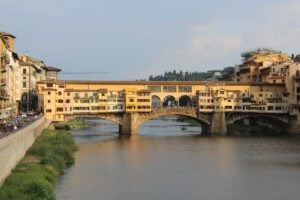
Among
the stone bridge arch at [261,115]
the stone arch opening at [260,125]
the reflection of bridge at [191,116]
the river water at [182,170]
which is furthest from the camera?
the stone arch opening at [260,125]

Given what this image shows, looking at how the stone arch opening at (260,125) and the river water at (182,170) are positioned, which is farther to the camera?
the stone arch opening at (260,125)

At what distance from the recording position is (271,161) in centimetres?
4038

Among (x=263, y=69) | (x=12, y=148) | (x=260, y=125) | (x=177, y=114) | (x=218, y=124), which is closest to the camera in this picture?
(x=12, y=148)

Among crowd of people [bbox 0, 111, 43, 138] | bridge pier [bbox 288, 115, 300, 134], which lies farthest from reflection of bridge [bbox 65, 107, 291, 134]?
crowd of people [bbox 0, 111, 43, 138]

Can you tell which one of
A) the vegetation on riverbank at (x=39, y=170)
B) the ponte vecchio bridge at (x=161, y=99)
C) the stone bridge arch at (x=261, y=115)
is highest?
the ponte vecchio bridge at (x=161, y=99)

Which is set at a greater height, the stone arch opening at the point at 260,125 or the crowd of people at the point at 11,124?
the crowd of people at the point at 11,124

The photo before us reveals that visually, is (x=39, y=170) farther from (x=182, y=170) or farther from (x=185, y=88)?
(x=185, y=88)

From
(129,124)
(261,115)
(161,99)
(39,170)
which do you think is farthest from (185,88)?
(39,170)

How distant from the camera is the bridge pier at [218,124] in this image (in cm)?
6519

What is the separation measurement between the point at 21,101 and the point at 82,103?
837 centimetres

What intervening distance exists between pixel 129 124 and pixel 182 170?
91.9ft

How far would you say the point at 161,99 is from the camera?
228ft

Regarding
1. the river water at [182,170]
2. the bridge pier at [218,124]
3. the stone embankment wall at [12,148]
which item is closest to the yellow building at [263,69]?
the bridge pier at [218,124]

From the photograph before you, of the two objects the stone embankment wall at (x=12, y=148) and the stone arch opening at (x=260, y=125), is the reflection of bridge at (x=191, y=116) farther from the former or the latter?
the stone embankment wall at (x=12, y=148)
